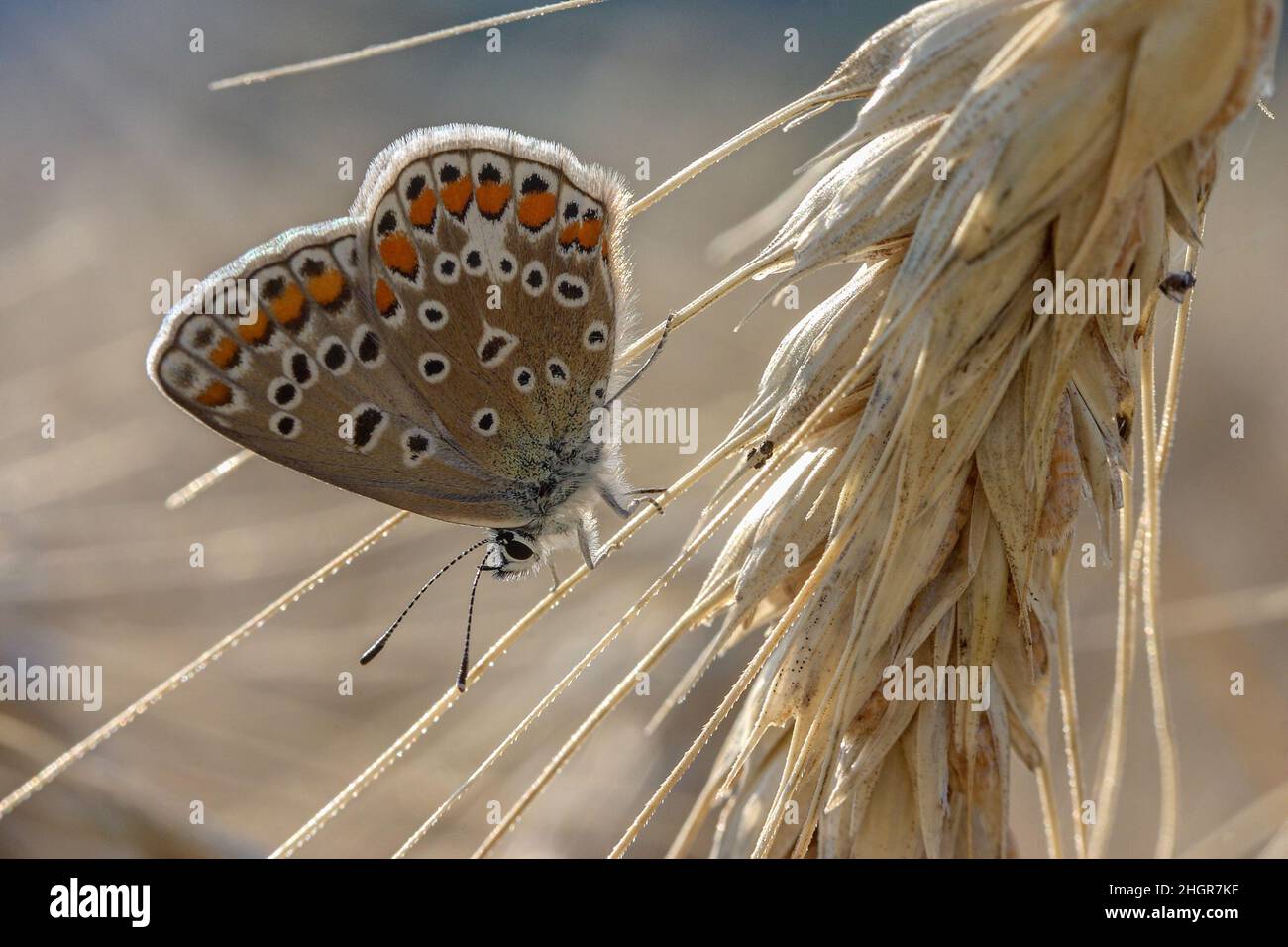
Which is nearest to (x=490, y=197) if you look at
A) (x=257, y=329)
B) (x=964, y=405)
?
(x=257, y=329)

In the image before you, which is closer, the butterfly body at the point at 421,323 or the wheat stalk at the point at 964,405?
the wheat stalk at the point at 964,405

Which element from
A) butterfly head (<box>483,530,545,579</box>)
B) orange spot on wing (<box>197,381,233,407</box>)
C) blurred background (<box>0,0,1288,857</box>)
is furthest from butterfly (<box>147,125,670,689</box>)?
blurred background (<box>0,0,1288,857</box>)

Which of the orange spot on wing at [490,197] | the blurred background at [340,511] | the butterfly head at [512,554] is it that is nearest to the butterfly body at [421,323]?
the orange spot on wing at [490,197]

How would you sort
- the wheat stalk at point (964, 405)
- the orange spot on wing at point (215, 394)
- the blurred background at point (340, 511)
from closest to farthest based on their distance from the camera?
the wheat stalk at point (964, 405)
the orange spot on wing at point (215, 394)
the blurred background at point (340, 511)

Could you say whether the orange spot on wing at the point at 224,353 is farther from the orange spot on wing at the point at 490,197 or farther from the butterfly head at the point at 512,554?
the butterfly head at the point at 512,554

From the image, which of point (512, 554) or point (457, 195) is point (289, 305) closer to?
point (457, 195)

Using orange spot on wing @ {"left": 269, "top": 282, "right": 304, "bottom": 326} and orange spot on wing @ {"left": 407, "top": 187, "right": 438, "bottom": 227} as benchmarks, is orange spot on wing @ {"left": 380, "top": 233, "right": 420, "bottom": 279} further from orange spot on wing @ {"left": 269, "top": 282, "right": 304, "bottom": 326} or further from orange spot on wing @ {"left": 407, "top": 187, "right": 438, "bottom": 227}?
orange spot on wing @ {"left": 269, "top": 282, "right": 304, "bottom": 326}

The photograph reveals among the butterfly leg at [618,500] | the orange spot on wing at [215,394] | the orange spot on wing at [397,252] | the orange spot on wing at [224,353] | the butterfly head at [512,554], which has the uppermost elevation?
the orange spot on wing at [397,252]
